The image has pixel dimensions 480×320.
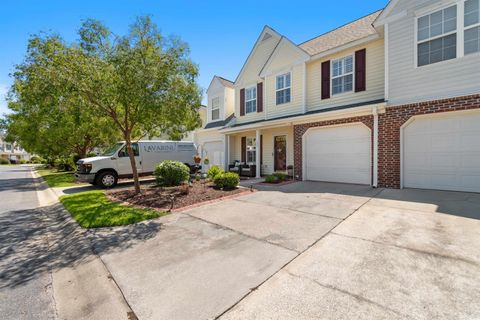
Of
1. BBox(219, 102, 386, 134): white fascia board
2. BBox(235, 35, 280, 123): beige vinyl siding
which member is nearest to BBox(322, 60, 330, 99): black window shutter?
BBox(219, 102, 386, 134): white fascia board

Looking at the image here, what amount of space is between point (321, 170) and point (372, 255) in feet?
24.3

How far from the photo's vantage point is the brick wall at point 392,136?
314 inches

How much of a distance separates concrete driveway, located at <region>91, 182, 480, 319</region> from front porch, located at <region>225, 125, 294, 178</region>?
698 centimetres

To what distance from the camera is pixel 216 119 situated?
18.0 metres

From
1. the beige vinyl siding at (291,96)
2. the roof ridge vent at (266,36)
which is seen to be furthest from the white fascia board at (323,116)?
the roof ridge vent at (266,36)

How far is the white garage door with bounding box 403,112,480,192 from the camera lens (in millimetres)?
7180

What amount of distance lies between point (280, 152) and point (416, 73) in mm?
7030

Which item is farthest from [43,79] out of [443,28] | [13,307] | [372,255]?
[443,28]

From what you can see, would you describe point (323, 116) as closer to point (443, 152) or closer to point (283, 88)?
point (283, 88)

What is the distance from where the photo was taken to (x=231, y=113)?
1759 centimetres

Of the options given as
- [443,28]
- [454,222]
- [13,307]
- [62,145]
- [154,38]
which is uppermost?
[443,28]

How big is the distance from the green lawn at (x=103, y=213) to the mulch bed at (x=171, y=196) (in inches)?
17.9

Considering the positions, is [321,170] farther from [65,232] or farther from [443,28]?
[65,232]

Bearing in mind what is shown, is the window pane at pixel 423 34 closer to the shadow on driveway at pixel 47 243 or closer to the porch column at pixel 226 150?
the shadow on driveway at pixel 47 243
